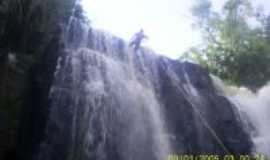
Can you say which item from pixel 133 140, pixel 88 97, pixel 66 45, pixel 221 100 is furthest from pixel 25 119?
pixel 221 100

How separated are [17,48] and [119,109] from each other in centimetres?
276

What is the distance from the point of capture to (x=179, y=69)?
9289mm

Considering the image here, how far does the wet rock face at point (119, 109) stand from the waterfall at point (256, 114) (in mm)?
447

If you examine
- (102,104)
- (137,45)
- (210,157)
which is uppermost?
(137,45)

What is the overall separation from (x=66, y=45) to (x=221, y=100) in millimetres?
4498

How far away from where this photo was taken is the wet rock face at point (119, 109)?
19.8 ft

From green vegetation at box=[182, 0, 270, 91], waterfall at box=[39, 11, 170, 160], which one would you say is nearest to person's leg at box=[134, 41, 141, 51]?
waterfall at box=[39, 11, 170, 160]

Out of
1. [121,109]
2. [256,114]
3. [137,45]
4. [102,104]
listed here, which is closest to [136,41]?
[137,45]

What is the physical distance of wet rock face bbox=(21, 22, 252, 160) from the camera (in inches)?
238

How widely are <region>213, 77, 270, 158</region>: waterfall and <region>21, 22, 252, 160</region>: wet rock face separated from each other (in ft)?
1.47

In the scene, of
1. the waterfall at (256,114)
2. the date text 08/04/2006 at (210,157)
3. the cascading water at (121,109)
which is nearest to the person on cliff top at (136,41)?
the cascading water at (121,109)

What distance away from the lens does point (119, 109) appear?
6.93 m

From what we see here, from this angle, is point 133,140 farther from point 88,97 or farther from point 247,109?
point 247,109

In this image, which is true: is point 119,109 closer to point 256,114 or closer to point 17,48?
point 17,48
